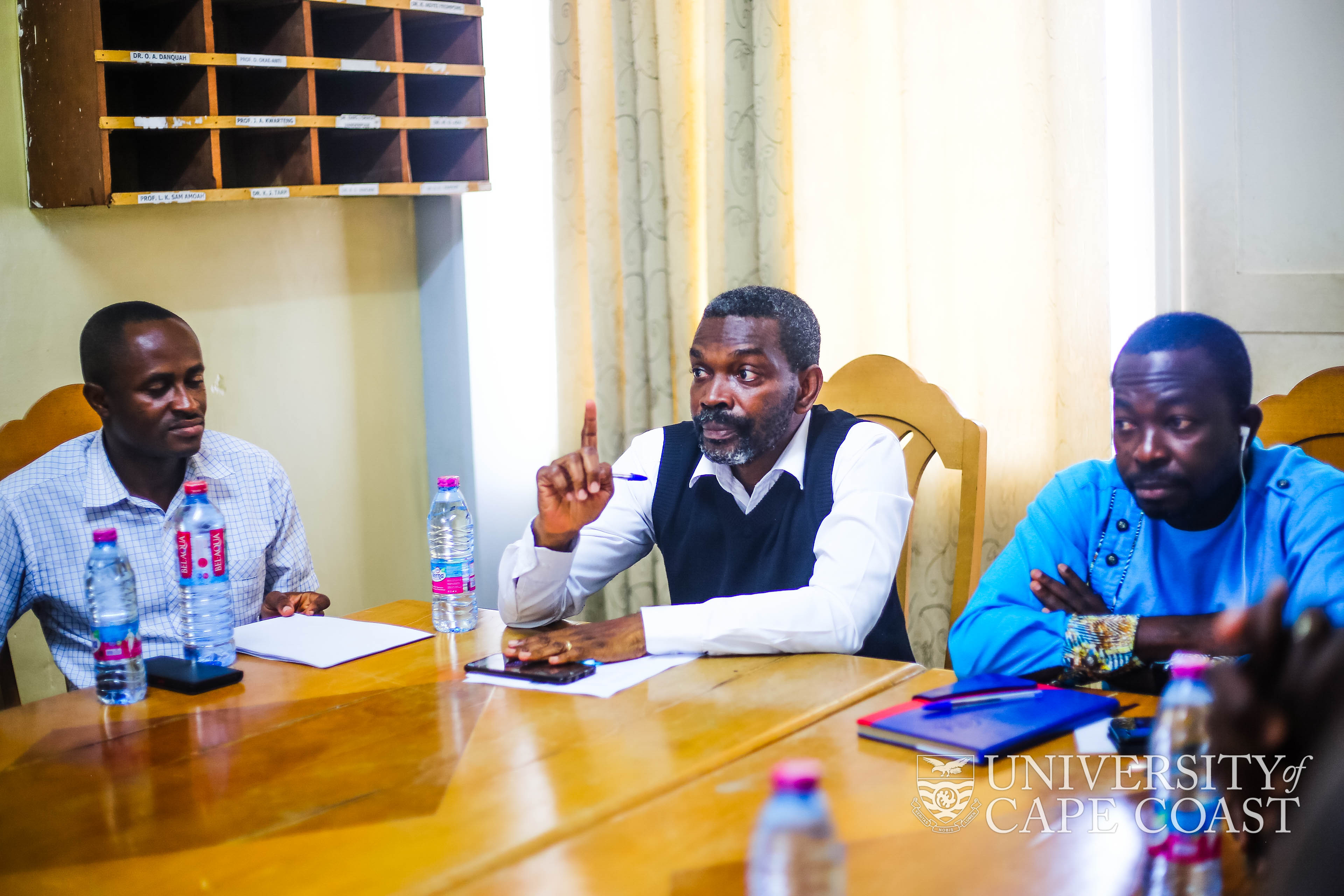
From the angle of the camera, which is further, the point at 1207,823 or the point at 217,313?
the point at 217,313

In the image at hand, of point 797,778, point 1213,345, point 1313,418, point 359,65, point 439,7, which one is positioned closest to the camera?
point 797,778

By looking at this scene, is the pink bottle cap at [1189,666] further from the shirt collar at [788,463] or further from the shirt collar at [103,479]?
the shirt collar at [103,479]

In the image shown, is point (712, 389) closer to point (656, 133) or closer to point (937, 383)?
point (937, 383)

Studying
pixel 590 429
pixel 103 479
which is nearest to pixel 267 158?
pixel 103 479

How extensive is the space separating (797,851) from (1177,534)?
121cm

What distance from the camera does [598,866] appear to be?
1.03 metres

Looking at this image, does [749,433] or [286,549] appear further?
[286,549]

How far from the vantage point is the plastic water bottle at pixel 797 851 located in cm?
76

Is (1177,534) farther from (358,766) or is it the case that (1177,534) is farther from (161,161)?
(161,161)

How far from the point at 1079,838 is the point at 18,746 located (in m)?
1.28

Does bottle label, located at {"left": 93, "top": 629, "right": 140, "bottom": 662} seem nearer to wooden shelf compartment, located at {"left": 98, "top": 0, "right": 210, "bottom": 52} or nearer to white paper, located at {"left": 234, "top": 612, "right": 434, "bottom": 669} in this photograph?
white paper, located at {"left": 234, "top": 612, "right": 434, "bottom": 669}

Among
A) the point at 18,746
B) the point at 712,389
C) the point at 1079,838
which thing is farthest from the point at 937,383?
the point at 18,746

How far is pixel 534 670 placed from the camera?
5.27 ft

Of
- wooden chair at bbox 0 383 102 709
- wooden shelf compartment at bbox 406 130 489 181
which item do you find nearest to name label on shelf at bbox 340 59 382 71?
wooden shelf compartment at bbox 406 130 489 181
